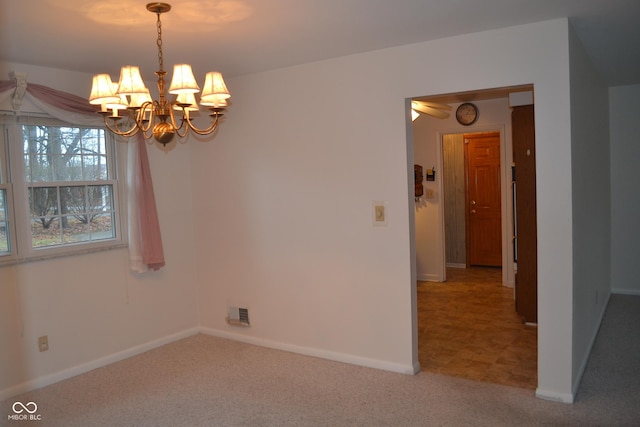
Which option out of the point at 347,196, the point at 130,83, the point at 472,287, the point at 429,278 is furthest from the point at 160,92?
the point at 429,278

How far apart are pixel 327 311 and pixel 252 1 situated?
2.53m

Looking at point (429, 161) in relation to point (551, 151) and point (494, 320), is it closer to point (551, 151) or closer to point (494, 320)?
point (494, 320)

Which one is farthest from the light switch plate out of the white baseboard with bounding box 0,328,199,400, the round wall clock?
the round wall clock

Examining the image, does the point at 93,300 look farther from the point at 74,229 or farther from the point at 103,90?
the point at 103,90

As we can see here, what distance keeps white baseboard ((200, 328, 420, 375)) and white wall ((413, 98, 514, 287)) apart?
10.4ft

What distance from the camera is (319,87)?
168 inches

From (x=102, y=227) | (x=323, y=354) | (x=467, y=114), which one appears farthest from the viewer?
(x=467, y=114)

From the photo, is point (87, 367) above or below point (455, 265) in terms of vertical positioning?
below

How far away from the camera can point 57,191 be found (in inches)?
164

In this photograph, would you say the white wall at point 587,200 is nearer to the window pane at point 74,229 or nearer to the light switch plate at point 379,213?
the light switch plate at point 379,213

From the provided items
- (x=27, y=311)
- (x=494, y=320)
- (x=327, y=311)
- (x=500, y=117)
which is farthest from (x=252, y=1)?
(x=500, y=117)

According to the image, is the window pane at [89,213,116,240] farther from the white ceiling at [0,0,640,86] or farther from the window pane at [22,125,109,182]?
the white ceiling at [0,0,640,86]

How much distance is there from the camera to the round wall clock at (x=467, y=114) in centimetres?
682

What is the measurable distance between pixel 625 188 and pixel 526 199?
2.17 meters
